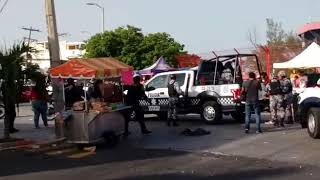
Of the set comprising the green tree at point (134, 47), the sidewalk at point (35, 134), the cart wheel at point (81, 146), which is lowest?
the cart wheel at point (81, 146)

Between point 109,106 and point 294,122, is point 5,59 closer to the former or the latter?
point 109,106

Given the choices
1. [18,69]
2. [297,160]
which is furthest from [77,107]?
[297,160]

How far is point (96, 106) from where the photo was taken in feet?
50.5

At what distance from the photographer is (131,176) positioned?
11.0 meters

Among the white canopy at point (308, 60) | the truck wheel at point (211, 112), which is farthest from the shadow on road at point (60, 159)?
the white canopy at point (308, 60)

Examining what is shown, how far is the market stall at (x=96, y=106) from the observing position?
1517 cm

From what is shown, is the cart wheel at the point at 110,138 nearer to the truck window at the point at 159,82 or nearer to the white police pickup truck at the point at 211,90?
the white police pickup truck at the point at 211,90

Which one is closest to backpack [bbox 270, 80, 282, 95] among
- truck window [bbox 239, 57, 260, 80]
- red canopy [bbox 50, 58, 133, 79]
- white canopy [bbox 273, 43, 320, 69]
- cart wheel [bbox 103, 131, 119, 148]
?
truck window [bbox 239, 57, 260, 80]

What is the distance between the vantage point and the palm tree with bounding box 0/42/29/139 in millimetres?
15875

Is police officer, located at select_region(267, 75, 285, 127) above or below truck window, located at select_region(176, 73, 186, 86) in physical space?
below

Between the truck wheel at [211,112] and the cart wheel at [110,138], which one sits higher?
the truck wheel at [211,112]

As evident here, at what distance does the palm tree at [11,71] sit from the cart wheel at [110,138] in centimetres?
264

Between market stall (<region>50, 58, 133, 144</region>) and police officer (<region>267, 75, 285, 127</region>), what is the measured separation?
4549 millimetres

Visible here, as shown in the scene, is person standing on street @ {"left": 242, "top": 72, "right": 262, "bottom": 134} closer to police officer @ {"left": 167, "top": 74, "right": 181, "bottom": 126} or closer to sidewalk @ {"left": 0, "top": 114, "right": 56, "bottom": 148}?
police officer @ {"left": 167, "top": 74, "right": 181, "bottom": 126}
